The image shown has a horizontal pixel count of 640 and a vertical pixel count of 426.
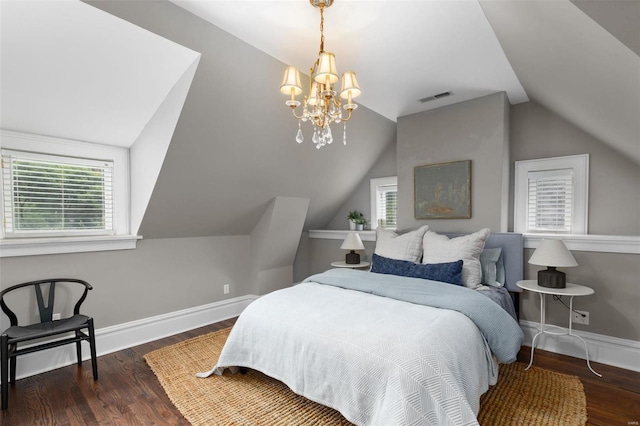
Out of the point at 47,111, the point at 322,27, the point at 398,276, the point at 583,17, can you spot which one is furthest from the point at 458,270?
the point at 47,111

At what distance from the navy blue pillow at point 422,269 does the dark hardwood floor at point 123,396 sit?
1.02 metres

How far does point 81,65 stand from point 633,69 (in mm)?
3154

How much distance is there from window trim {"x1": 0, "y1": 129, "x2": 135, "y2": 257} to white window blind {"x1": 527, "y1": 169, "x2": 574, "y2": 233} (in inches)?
160

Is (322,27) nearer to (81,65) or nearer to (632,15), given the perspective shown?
(632,15)

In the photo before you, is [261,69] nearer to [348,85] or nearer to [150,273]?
[348,85]

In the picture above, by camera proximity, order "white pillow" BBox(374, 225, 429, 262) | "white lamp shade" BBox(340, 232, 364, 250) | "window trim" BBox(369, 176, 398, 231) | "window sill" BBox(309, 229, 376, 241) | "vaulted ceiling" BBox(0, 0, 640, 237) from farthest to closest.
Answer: "window trim" BBox(369, 176, 398, 231)
"window sill" BBox(309, 229, 376, 241)
"white lamp shade" BBox(340, 232, 364, 250)
"white pillow" BBox(374, 225, 429, 262)
"vaulted ceiling" BBox(0, 0, 640, 237)

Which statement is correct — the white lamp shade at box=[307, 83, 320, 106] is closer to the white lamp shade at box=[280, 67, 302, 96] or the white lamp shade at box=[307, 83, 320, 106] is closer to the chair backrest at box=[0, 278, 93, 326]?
the white lamp shade at box=[280, 67, 302, 96]

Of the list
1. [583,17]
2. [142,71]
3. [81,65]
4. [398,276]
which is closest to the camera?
[583,17]

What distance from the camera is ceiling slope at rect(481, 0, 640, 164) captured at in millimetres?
1359

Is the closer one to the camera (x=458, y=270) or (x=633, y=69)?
(x=633, y=69)

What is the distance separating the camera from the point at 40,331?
2244mm

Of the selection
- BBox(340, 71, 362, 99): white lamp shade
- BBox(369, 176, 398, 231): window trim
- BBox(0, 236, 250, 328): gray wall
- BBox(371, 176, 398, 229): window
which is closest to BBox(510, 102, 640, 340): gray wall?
BBox(371, 176, 398, 229): window

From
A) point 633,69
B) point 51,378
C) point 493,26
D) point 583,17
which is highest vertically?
point 493,26

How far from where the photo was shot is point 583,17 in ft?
4.13
